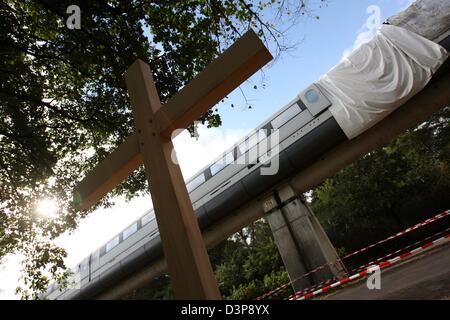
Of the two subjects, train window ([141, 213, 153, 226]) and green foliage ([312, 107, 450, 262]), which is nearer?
train window ([141, 213, 153, 226])

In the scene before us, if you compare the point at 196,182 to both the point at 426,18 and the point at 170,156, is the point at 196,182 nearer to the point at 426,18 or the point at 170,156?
the point at 426,18

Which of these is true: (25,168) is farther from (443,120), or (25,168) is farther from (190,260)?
(443,120)

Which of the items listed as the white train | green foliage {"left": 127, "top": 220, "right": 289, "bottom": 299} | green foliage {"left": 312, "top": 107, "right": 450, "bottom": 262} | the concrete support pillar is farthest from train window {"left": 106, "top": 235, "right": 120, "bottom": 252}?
green foliage {"left": 312, "top": 107, "right": 450, "bottom": 262}

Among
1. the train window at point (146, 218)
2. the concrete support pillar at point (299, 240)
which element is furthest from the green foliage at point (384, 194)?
the train window at point (146, 218)

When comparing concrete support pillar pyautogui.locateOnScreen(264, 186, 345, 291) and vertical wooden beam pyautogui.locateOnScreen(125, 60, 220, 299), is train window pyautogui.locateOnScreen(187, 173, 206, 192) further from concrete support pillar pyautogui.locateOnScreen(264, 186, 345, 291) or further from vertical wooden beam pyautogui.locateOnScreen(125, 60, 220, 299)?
vertical wooden beam pyautogui.locateOnScreen(125, 60, 220, 299)

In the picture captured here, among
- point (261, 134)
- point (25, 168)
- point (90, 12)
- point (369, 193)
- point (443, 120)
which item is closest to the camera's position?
point (90, 12)

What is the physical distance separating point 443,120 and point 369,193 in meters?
10.6

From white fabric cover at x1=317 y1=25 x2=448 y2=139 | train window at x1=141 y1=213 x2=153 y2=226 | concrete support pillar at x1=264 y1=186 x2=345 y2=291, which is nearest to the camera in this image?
white fabric cover at x1=317 y1=25 x2=448 y2=139

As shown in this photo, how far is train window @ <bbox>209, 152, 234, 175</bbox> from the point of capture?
408 inches

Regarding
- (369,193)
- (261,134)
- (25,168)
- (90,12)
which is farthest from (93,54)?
(369,193)

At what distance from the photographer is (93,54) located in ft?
14.2

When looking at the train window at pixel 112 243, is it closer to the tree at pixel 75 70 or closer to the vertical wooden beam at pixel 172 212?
the tree at pixel 75 70

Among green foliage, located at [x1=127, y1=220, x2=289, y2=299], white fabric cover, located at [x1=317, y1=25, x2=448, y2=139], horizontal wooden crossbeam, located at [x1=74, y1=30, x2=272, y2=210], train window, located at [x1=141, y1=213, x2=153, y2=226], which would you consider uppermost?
train window, located at [x1=141, y1=213, x2=153, y2=226]

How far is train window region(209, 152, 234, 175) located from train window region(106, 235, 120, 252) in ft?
24.5
